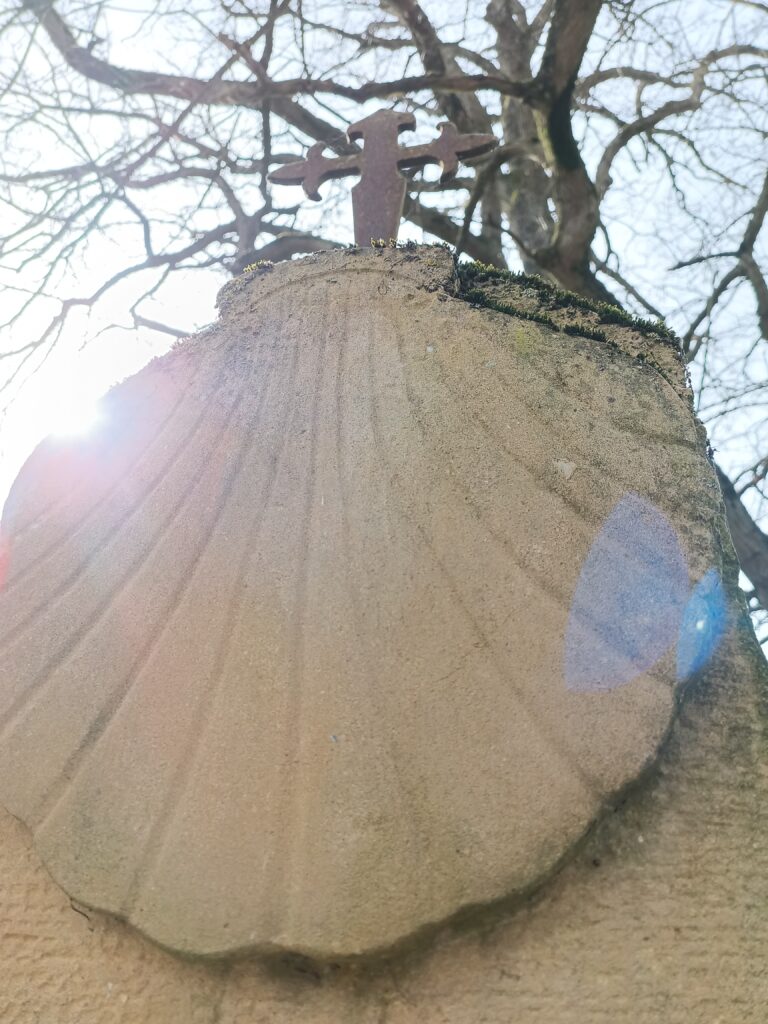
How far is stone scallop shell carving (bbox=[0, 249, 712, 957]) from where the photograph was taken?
3.30 ft

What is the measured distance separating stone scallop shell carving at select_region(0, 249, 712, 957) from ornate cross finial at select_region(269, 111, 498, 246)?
329 mm

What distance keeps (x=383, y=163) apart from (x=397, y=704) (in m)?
1.45

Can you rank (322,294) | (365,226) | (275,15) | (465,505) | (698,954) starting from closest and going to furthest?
(698,954)
(465,505)
(322,294)
(365,226)
(275,15)

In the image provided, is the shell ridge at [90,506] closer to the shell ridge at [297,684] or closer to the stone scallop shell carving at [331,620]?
the stone scallop shell carving at [331,620]

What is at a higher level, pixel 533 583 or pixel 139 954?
pixel 533 583

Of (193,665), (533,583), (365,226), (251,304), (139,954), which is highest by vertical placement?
(365,226)

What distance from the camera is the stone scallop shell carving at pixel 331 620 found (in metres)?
1.00

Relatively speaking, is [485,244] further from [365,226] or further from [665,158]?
[365,226]

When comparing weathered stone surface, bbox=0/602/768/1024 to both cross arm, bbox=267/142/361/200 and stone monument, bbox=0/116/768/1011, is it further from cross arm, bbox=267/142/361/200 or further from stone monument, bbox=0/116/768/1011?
cross arm, bbox=267/142/361/200

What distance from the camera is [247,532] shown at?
4.44ft

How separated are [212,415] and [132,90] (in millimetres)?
3810

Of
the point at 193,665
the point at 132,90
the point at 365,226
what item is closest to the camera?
the point at 193,665

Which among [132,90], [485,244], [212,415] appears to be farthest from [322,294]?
[485,244]

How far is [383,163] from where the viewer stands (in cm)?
204
